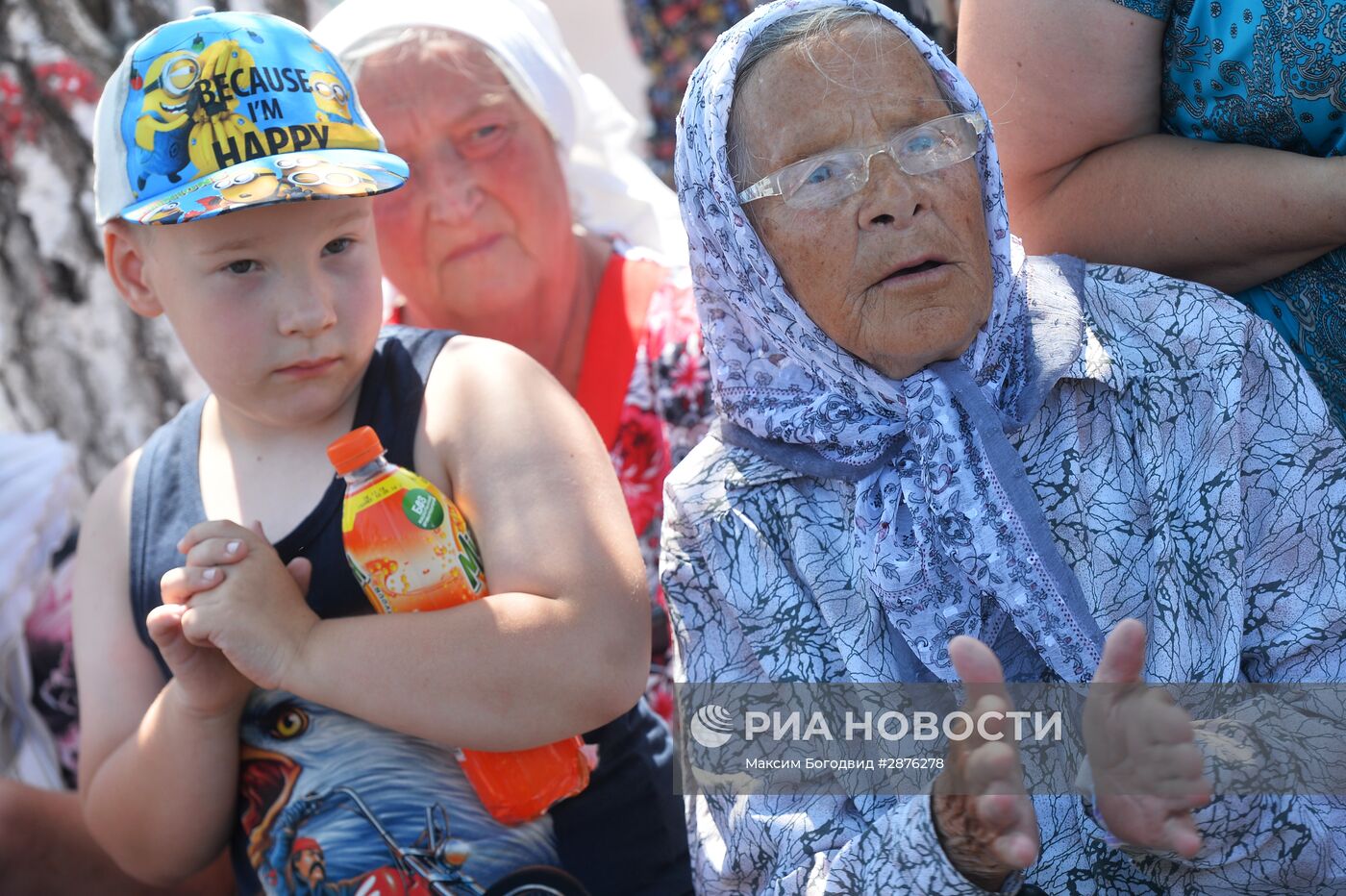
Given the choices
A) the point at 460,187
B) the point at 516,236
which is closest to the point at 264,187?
the point at 460,187

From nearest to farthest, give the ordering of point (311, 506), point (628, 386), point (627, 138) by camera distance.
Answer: point (311, 506), point (628, 386), point (627, 138)

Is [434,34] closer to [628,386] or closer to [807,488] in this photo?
[628,386]

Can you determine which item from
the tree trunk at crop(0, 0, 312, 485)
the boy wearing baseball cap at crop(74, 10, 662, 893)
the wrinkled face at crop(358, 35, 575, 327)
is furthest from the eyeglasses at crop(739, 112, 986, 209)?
the tree trunk at crop(0, 0, 312, 485)

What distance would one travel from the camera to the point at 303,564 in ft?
7.11

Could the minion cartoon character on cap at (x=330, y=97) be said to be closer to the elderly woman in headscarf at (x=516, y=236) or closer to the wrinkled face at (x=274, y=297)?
the wrinkled face at (x=274, y=297)

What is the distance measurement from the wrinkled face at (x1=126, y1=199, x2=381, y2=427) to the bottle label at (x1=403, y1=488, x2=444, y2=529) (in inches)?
12.7

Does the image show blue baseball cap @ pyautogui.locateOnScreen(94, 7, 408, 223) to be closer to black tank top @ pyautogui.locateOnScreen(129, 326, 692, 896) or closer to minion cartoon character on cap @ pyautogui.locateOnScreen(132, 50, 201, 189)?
minion cartoon character on cap @ pyautogui.locateOnScreen(132, 50, 201, 189)

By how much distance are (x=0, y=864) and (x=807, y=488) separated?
1.86 meters

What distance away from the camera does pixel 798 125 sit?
209 cm

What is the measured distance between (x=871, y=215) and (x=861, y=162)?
0.08 m

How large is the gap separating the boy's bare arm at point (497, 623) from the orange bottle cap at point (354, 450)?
20cm

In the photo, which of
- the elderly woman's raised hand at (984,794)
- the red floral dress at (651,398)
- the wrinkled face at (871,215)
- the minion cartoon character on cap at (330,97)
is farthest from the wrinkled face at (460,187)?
the elderly woman's raised hand at (984,794)

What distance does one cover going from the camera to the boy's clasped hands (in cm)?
207

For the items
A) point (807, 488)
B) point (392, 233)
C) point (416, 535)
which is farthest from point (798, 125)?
point (392, 233)
